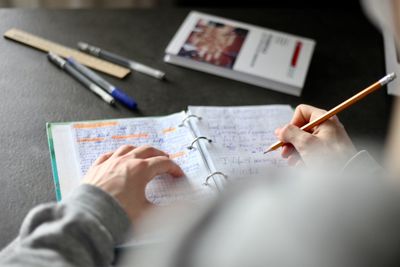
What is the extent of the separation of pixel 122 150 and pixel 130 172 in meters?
0.08

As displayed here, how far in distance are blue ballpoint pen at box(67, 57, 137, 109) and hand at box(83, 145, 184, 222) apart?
0.62 ft

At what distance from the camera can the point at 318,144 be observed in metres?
0.88

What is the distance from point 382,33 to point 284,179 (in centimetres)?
117

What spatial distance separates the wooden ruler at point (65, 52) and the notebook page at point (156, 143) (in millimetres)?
183

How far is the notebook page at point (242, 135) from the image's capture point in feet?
2.93

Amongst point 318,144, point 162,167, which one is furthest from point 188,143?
point 318,144

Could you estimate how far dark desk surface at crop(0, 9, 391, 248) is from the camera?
861 millimetres

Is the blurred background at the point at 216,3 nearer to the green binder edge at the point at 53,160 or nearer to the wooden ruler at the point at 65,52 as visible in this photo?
the wooden ruler at the point at 65,52

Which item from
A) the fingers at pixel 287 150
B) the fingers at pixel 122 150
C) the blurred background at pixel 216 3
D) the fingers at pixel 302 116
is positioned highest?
the blurred background at pixel 216 3

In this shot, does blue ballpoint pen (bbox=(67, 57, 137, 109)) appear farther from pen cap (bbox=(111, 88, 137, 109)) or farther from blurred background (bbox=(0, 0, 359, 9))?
blurred background (bbox=(0, 0, 359, 9))

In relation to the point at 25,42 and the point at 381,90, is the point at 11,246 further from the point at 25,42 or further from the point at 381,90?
the point at 381,90

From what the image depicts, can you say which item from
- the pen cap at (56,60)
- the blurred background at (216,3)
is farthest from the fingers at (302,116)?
the blurred background at (216,3)

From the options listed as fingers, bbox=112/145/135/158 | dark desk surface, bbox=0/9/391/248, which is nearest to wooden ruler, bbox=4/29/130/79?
dark desk surface, bbox=0/9/391/248

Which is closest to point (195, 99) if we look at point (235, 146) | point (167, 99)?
point (167, 99)
